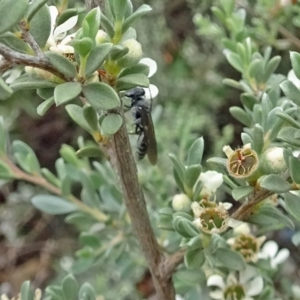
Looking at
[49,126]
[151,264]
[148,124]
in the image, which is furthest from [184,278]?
[49,126]

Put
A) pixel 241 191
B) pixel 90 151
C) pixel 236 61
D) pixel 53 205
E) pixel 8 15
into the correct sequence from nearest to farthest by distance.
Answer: pixel 8 15 < pixel 241 191 < pixel 90 151 < pixel 236 61 < pixel 53 205

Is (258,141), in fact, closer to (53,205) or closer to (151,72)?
(151,72)

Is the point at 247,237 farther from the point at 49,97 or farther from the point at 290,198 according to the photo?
the point at 49,97

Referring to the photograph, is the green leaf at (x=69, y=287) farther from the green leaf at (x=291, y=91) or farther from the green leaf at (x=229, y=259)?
the green leaf at (x=291, y=91)

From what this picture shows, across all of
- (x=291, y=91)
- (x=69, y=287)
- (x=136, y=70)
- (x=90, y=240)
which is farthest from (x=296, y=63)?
(x=90, y=240)

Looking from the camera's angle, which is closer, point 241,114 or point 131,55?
point 131,55

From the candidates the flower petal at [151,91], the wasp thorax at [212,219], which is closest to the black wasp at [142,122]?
the flower petal at [151,91]

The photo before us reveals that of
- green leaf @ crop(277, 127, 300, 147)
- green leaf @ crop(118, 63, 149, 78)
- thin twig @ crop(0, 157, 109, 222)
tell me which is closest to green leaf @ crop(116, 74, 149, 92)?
green leaf @ crop(118, 63, 149, 78)

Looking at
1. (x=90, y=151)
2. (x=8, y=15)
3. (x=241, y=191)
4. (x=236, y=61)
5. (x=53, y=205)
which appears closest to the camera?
(x=8, y=15)
